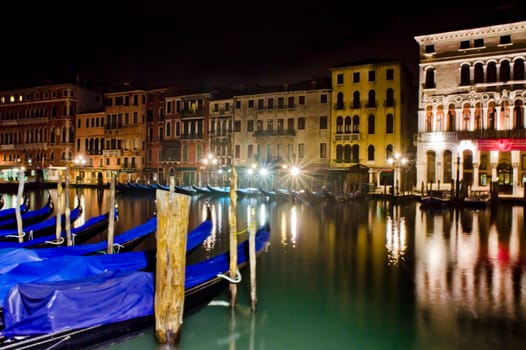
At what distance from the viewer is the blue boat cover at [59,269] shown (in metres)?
5.21

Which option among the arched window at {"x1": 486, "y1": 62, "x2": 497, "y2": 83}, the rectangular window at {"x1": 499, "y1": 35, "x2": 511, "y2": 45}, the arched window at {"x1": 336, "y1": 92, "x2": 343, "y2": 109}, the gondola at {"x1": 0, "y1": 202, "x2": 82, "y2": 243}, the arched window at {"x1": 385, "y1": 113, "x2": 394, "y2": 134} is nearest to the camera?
the gondola at {"x1": 0, "y1": 202, "x2": 82, "y2": 243}

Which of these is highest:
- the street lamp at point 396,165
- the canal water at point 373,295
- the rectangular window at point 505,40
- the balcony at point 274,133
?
the rectangular window at point 505,40

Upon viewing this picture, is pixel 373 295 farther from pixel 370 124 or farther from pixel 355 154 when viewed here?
pixel 370 124

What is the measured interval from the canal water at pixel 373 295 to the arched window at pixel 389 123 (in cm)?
1686

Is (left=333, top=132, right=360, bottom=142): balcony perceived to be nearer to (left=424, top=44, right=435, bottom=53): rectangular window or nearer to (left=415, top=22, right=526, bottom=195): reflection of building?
(left=415, top=22, right=526, bottom=195): reflection of building

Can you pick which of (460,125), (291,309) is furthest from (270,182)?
(291,309)

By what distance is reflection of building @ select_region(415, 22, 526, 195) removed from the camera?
25.7m

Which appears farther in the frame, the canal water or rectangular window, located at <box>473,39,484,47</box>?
rectangular window, located at <box>473,39,484,47</box>

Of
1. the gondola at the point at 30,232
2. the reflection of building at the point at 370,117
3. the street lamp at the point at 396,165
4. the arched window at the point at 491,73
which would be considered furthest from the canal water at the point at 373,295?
the reflection of building at the point at 370,117

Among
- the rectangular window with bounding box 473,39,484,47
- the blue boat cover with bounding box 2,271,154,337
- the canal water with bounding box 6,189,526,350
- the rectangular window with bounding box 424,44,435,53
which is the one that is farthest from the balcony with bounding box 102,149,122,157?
the blue boat cover with bounding box 2,271,154,337

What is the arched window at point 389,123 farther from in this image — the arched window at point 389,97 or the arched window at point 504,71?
the arched window at point 504,71

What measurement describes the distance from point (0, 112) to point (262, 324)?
4952 cm

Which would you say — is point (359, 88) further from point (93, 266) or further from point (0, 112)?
point (0, 112)

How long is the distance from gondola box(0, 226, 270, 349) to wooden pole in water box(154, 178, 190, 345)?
12.7 inches
